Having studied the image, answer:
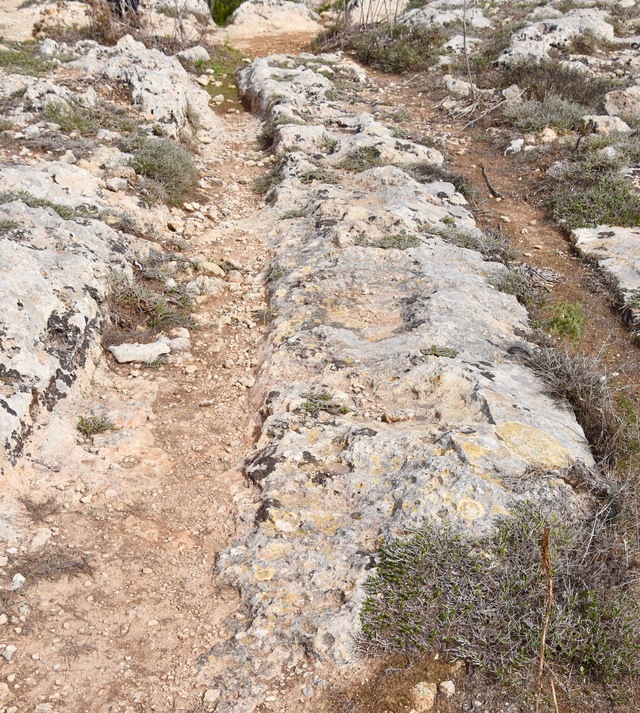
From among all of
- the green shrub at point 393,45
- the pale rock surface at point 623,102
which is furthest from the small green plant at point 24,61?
the pale rock surface at point 623,102

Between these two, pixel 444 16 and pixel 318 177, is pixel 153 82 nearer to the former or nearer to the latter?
pixel 318 177

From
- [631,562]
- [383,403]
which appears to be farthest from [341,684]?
[383,403]

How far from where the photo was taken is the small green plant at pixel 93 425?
442 centimetres

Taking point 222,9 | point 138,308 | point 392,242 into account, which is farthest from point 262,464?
point 222,9

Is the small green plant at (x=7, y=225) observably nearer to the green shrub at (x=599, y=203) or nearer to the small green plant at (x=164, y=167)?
the small green plant at (x=164, y=167)

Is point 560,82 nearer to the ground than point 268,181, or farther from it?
farther from it

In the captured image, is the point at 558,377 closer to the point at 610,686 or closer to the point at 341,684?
the point at 610,686

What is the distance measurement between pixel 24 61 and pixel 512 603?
1349 centimetres

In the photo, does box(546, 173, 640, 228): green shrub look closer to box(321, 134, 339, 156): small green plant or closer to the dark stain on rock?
box(321, 134, 339, 156): small green plant

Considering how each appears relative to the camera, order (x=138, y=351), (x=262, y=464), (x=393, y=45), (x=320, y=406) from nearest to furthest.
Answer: (x=262, y=464)
(x=320, y=406)
(x=138, y=351)
(x=393, y=45)

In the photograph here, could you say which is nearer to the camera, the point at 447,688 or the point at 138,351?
the point at 447,688

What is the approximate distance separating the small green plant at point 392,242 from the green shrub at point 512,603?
4051 mm

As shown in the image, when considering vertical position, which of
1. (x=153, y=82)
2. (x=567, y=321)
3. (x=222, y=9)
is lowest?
(x=567, y=321)

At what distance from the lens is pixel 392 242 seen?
6.88 meters
